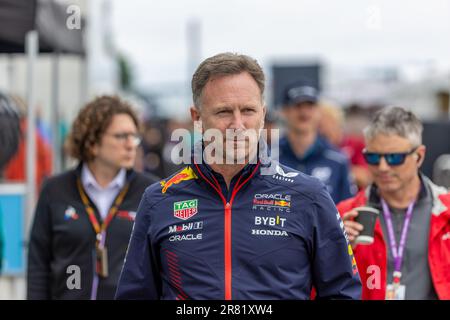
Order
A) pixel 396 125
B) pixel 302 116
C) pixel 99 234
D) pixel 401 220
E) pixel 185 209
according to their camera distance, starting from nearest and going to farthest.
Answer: pixel 185 209 → pixel 401 220 → pixel 396 125 → pixel 99 234 → pixel 302 116

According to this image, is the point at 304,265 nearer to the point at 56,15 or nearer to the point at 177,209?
the point at 177,209

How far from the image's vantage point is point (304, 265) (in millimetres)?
2869

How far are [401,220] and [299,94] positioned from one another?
10.4ft

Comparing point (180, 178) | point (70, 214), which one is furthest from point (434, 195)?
point (70, 214)

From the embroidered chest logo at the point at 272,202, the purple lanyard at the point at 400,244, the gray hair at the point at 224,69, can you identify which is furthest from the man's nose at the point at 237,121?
the purple lanyard at the point at 400,244

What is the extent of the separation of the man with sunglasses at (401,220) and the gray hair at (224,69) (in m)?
1.24

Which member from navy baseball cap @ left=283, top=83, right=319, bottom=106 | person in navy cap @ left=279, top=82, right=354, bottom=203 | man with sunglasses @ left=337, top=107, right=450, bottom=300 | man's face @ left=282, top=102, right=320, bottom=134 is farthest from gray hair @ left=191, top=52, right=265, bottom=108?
navy baseball cap @ left=283, top=83, right=319, bottom=106

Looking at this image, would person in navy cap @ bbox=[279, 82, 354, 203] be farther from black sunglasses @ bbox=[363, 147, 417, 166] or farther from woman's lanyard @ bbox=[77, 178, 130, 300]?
woman's lanyard @ bbox=[77, 178, 130, 300]

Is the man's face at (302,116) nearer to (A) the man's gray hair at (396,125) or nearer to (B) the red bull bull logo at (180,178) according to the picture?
(A) the man's gray hair at (396,125)

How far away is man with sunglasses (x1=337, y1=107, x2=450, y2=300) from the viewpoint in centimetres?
391

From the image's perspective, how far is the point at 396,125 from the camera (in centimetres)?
423

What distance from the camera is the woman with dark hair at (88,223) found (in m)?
4.52

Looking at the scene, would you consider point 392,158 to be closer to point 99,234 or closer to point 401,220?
point 401,220

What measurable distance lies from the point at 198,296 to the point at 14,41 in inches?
139
